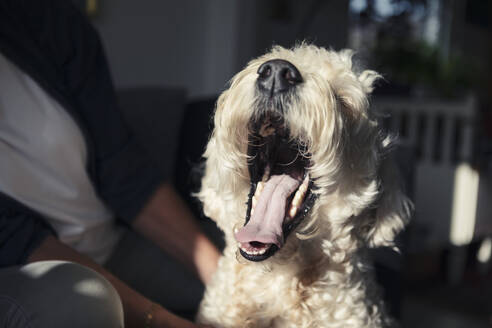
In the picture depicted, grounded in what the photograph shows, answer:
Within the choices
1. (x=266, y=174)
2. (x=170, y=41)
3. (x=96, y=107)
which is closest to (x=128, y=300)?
(x=266, y=174)

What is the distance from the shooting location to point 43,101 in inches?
38.5

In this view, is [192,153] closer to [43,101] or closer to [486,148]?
[43,101]

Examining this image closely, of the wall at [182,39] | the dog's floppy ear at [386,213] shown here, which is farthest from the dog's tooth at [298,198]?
the wall at [182,39]

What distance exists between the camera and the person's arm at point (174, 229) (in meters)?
1.10

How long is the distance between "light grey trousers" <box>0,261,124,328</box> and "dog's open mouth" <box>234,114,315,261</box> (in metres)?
0.21

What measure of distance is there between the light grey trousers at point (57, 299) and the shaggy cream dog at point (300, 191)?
0.22 metres

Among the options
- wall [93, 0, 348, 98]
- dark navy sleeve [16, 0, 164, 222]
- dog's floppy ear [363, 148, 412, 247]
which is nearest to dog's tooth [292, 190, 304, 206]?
dog's floppy ear [363, 148, 412, 247]

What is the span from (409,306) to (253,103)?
2.19 m

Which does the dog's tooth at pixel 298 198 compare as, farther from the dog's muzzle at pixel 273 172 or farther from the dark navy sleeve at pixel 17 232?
the dark navy sleeve at pixel 17 232

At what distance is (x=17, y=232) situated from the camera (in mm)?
882

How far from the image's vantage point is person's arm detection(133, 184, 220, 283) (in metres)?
1.10

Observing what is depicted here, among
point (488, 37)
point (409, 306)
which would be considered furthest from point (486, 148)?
point (488, 37)

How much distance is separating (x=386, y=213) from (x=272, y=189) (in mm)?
236

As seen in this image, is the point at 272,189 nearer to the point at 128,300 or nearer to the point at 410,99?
the point at 128,300
